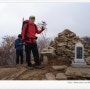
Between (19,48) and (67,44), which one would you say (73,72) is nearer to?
(67,44)

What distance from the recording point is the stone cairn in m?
7.35

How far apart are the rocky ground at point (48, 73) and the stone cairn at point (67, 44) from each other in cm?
26

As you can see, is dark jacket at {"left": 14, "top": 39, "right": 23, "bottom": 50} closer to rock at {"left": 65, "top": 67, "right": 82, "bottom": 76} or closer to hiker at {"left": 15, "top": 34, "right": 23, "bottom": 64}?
hiker at {"left": 15, "top": 34, "right": 23, "bottom": 64}

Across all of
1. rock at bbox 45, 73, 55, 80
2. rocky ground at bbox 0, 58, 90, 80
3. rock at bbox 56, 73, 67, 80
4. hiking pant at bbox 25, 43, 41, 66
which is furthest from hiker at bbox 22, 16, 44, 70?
rock at bbox 56, 73, 67, 80

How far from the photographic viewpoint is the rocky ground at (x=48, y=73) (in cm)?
677

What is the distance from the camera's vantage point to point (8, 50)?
7207mm

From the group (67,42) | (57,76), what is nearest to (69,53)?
(67,42)

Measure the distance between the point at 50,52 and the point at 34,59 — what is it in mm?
318

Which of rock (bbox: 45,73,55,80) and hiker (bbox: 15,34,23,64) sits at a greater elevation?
hiker (bbox: 15,34,23,64)

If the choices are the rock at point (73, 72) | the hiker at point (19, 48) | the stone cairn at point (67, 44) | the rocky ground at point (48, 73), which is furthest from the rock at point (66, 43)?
the hiker at point (19, 48)

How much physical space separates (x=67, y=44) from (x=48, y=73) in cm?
76

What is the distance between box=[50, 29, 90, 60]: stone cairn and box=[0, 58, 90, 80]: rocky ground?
10.1 inches

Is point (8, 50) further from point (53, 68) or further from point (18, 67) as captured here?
point (53, 68)

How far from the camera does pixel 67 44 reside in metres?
7.47
